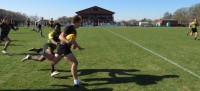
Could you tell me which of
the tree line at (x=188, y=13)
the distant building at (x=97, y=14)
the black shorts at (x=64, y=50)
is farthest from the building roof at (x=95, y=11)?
the black shorts at (x=64, y=50)

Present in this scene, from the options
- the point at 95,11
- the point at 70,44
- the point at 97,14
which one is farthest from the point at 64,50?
the point at 95,11

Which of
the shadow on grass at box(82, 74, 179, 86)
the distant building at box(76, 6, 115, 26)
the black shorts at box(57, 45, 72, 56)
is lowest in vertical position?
the shadow on grass at box(82, 74, 179, 86)

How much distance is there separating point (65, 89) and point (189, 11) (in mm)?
150232

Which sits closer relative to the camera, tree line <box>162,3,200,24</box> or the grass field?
the grass field

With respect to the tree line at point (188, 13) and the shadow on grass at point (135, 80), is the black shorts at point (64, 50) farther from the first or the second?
the tree line at point (188, 13)

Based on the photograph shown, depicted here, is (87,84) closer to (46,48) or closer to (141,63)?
(46,48)

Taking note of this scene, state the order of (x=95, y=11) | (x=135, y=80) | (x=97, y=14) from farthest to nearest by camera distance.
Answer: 1. (x=95, y=11)
2. (x=97, y=14)
3. (x=135, y=80)

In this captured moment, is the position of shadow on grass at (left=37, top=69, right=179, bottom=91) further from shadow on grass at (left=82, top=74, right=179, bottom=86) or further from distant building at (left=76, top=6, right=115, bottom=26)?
distant building at (left=76, top=6, right=115, bottom=26)

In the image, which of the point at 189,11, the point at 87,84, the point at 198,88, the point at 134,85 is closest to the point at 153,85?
the point at 134,85

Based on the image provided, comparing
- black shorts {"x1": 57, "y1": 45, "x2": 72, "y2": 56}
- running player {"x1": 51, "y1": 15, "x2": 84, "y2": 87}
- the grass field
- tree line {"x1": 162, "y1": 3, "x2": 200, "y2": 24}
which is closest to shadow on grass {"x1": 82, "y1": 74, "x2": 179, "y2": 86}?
the grass field

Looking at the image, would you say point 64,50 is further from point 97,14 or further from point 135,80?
point 97,14

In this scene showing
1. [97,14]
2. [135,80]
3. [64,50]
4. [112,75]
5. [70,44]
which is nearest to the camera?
[70,44]

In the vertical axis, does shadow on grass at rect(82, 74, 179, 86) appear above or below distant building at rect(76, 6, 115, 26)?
below

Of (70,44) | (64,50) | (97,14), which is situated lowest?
(64,50)
